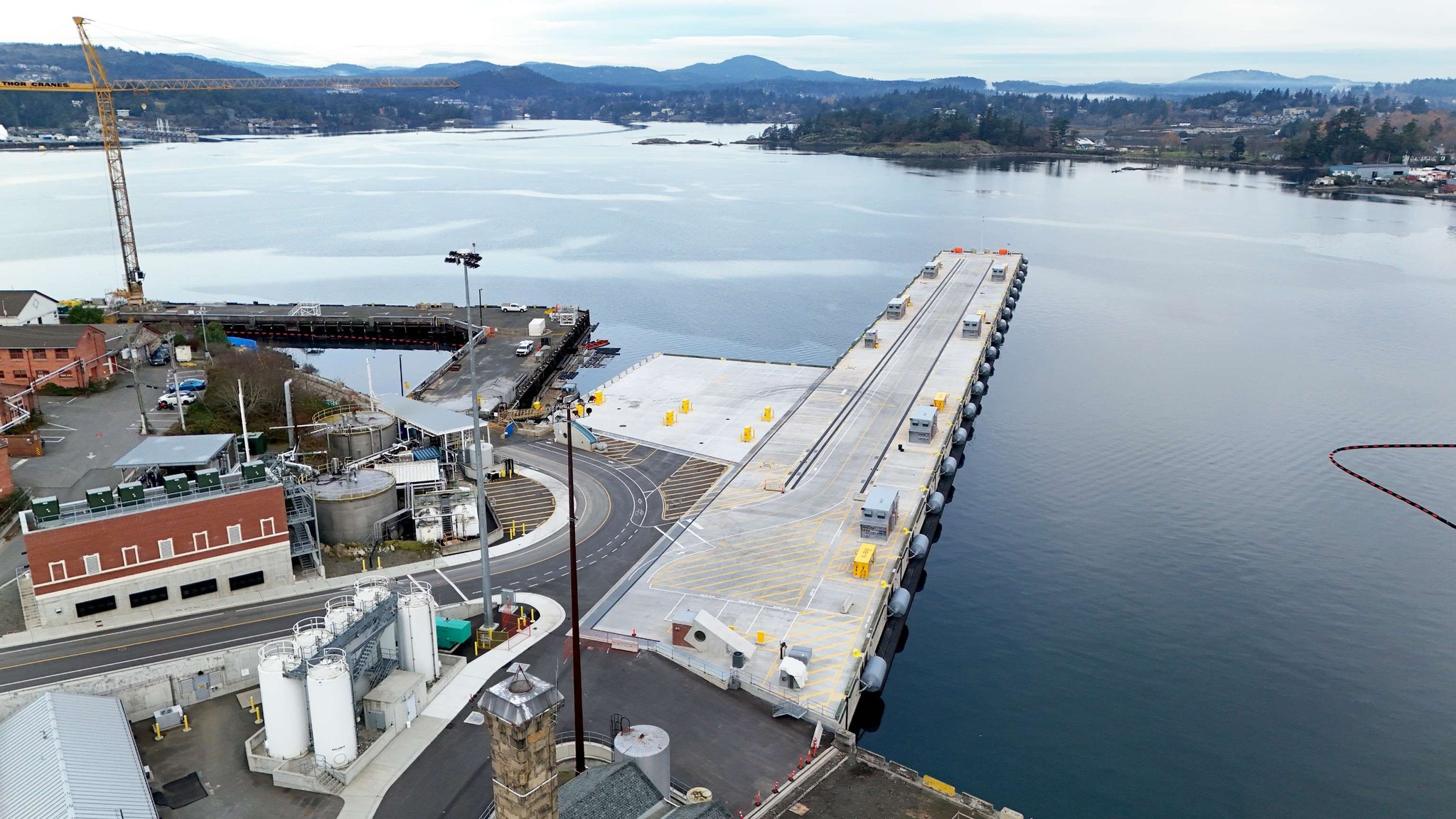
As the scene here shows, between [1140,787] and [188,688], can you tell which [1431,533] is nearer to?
[1140,787]

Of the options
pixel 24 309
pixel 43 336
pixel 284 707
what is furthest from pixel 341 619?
pixel 24 309

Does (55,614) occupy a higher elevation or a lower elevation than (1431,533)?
higher

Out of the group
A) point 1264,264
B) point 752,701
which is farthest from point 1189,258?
point 752,701

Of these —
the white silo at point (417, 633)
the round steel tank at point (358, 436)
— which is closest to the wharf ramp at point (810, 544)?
the white silo at point (417, 633)

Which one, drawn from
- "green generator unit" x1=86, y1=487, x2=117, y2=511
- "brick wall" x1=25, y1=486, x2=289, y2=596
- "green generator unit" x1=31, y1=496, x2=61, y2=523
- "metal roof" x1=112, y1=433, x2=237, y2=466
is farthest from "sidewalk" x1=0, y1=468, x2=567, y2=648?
"metal roof" x1=112, y1=433, x2=237, y2=466

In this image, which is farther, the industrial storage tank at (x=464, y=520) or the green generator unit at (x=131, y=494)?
the industrial storage tank at (x=464, y=520)

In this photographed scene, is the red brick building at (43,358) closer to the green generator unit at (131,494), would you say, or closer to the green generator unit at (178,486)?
the green generator unit at (131,494)
